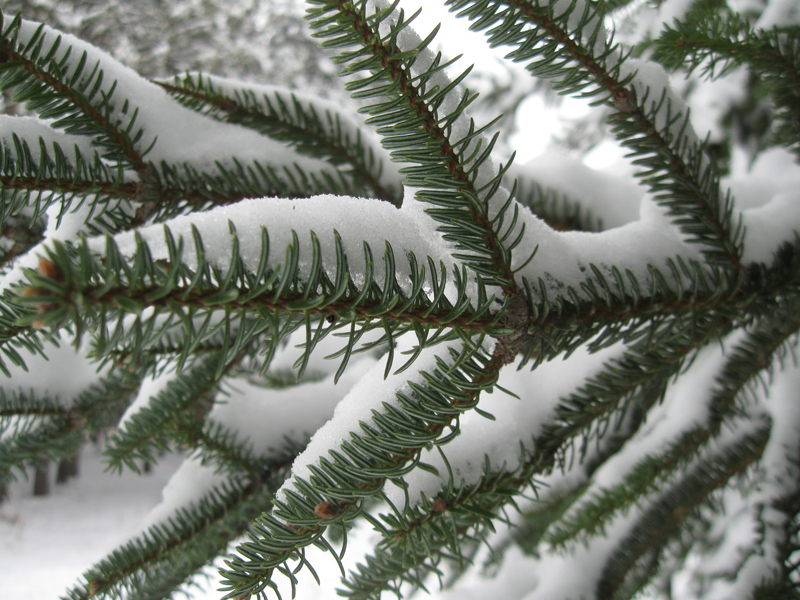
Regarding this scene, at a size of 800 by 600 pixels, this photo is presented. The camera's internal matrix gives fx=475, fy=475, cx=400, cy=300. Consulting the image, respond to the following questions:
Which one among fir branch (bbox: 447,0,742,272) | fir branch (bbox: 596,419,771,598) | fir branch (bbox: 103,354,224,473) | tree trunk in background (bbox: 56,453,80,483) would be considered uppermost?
tree trunk in background (bbox: 56,453,80,483)

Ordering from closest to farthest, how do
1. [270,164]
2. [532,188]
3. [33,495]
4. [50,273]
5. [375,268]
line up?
[50,273] < [375,268] < [270,164] < [532,188] < [33,495]

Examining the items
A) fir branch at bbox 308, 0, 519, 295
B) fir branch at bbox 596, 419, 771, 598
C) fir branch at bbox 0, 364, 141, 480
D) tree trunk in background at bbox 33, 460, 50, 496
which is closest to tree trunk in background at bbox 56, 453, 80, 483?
tree trunk in background at bbox 33, 460, 50, 496

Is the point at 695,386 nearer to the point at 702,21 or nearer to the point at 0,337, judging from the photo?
the point at 702,21

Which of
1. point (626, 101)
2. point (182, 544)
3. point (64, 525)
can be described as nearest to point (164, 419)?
point (182, 544)

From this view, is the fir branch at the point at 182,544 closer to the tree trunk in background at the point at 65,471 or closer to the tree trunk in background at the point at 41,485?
the tree trunk in background at the point at 41,485

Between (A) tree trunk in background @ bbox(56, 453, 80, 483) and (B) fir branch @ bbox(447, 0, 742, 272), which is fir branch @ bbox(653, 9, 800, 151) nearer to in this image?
(B) fir branch @ bbox(447, 0, 742, 272)

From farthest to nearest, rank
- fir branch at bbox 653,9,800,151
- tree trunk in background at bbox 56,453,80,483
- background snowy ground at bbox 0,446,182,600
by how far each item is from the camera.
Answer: tree trunk in background at bbox 56,453,80,483 < background snowy ground at bbox 0,446,182,600 < fir branch at bbox 653,9,800,151

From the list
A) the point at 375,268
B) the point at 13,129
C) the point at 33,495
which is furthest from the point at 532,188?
the point at 33,495

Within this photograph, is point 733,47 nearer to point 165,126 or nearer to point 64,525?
point 165,126

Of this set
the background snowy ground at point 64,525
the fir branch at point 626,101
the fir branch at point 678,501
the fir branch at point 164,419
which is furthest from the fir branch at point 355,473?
the background snowy ground at point 64,525
